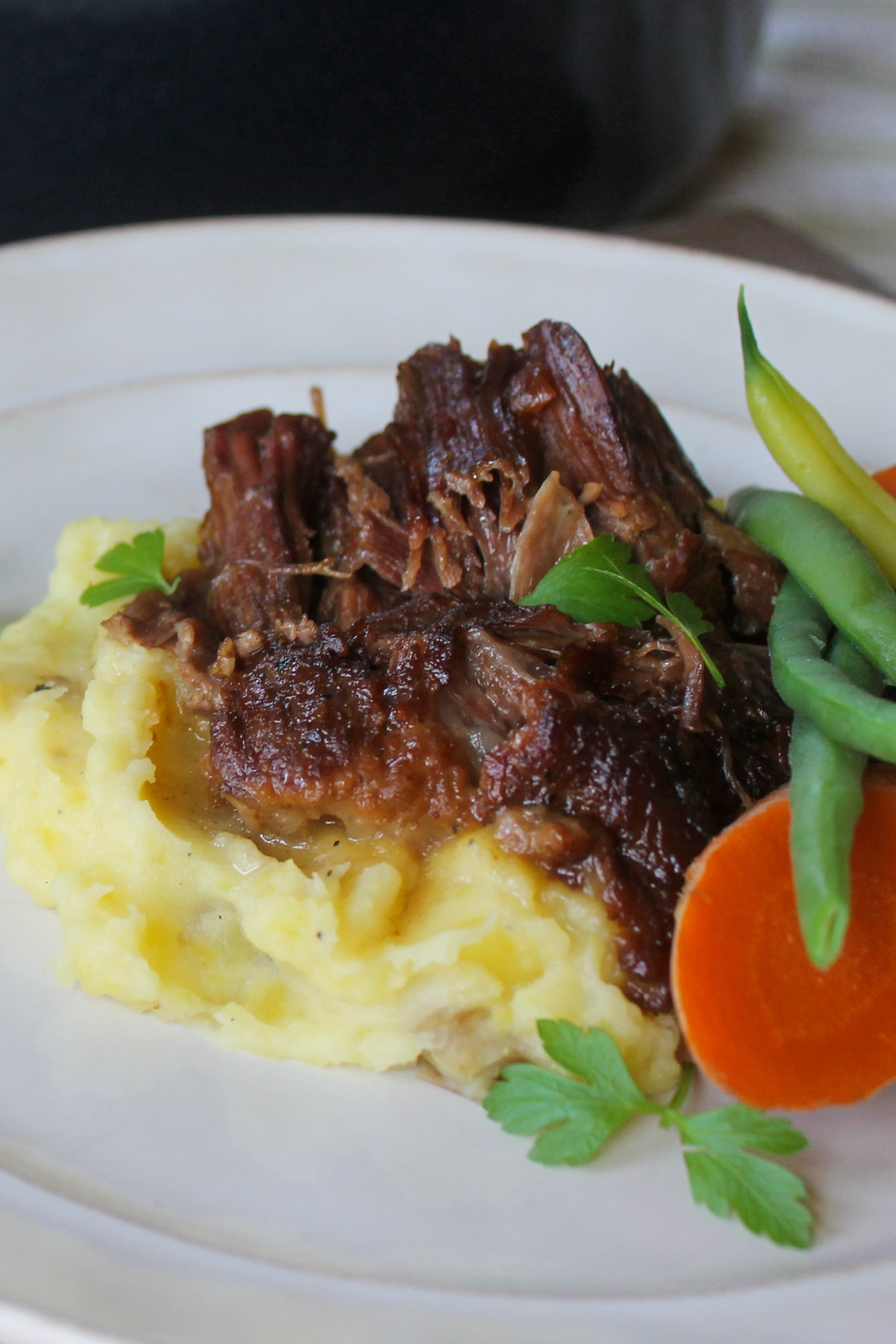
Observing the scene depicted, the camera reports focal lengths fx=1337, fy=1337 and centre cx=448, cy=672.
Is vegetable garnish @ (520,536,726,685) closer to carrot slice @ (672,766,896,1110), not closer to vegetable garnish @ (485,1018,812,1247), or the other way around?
carrot slice @ (672,766,896,1110)

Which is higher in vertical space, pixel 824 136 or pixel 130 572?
pixel 824 136

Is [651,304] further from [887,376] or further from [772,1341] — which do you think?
[772,1341]

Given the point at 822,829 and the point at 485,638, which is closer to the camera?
the point at 822,829

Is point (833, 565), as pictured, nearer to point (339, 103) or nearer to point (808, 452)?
point (808, 452)

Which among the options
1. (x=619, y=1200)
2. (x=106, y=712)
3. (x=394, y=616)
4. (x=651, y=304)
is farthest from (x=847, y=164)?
(x=619, y=1200)

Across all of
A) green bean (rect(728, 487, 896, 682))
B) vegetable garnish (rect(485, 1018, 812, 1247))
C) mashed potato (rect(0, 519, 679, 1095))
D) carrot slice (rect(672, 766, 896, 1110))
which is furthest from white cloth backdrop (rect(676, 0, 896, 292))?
vegetable garnish (rect(485, 1018, 812, 1247))

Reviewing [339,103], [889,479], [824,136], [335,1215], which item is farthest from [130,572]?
[824,136]
